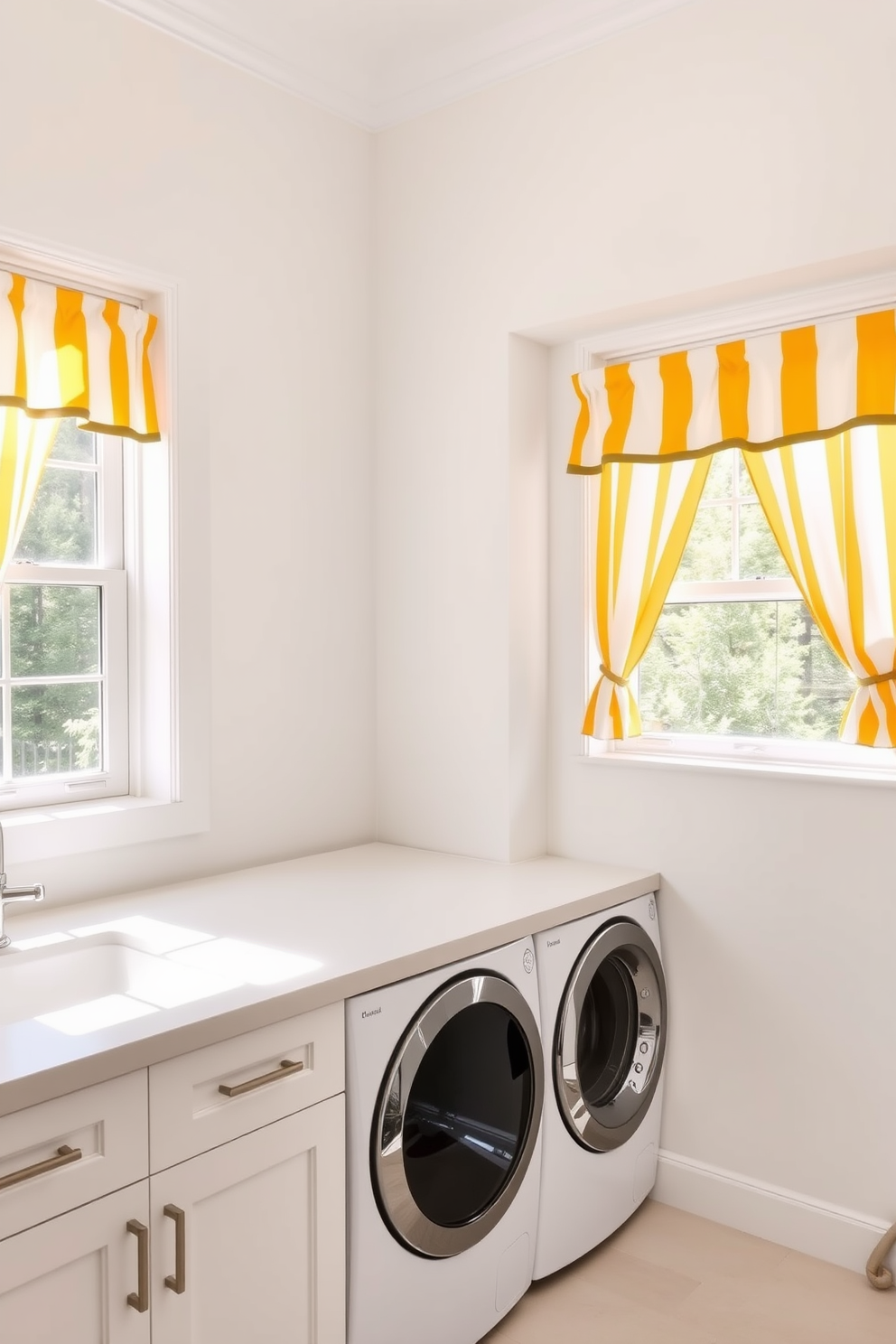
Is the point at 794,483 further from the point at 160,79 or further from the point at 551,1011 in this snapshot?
the point at 160,79

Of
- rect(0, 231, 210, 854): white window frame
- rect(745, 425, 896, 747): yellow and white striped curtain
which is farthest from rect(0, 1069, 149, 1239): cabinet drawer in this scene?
rect(745, 425, 896, 747): yellow and white striped curtain

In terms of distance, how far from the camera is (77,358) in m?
2.35

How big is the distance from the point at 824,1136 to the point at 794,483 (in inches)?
60.5

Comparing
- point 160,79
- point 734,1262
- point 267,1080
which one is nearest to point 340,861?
point 267,1080

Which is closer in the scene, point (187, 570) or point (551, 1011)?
point (551, 1011)

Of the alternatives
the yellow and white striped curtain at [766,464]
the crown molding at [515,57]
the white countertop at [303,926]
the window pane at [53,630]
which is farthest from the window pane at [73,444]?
the crown molding at [515,57]

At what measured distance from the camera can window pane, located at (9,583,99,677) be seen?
7.95ft

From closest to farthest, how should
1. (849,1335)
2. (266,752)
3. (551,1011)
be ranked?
(849,1335), (551,1011), (266,752)

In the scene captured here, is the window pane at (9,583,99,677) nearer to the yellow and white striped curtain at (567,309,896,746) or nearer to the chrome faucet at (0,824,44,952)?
the chrome faucet at (0,824,44,952)

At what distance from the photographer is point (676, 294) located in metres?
2.51

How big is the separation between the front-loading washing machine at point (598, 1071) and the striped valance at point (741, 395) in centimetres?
117

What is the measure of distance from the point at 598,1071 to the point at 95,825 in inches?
53.3

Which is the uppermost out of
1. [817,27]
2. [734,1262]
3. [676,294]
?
[817,27]

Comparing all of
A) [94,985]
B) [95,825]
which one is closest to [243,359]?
[95,825]
